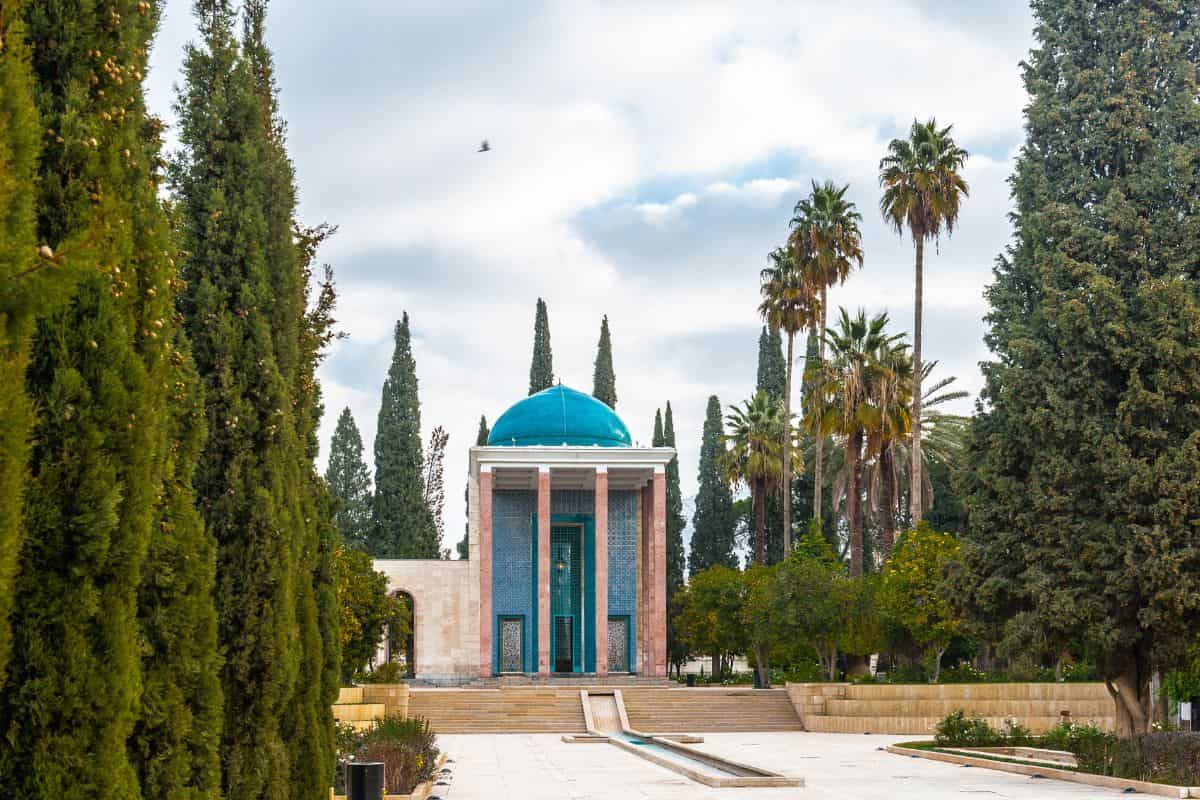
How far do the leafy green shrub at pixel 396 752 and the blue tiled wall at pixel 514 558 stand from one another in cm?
2524

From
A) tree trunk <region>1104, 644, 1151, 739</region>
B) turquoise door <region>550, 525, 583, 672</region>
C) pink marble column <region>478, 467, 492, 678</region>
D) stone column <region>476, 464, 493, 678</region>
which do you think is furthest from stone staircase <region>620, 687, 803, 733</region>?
tree trunk <region>1104, 644, 1151, 739</region>

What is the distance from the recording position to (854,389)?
121 feet

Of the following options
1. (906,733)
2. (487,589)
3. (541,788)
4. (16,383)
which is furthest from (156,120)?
(487,589)

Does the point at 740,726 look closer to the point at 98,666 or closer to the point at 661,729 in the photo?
the point at 661,729

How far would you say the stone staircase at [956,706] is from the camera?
92.5 feet

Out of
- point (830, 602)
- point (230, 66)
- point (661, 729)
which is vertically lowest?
point (661, 729)

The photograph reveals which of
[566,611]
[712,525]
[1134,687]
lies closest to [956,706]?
[1134,687]

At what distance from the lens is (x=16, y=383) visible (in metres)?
4.07

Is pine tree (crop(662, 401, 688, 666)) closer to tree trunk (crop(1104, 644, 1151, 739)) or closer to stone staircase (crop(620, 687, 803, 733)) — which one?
stone staircase (crop(620, 687, 803, 733))

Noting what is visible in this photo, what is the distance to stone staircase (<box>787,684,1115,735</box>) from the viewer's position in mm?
28188

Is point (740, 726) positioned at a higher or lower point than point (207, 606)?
lower

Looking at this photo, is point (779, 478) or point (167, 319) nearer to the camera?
point (167, 319)

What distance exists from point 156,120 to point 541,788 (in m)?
11.6

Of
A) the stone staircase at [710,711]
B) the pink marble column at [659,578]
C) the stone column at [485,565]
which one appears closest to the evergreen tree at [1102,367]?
the stone staircase at [710,711]
